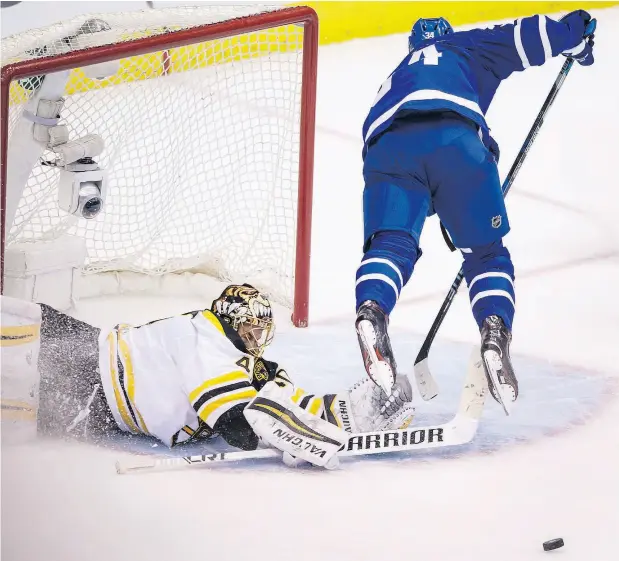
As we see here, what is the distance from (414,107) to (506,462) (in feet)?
1.92

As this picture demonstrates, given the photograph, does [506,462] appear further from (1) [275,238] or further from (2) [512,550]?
(1) [275,238]

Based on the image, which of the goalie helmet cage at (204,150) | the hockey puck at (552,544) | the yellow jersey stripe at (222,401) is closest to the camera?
the hockey puck at (552,544)

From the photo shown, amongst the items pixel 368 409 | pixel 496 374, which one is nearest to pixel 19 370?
pixel 368 409

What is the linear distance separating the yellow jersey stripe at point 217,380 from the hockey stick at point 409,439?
10 cm

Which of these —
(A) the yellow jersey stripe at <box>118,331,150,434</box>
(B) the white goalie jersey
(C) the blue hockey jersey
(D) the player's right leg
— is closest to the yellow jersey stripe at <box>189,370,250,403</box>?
(B) the white goalie jersey

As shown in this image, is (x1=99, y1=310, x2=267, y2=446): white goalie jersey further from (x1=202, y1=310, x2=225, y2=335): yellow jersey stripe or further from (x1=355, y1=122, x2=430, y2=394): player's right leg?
(x1=355, y1=122, x2=430, y2=394): player's right leg

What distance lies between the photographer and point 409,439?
1980 mm

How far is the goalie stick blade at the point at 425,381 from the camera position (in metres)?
2.03

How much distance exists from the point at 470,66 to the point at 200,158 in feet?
2.07

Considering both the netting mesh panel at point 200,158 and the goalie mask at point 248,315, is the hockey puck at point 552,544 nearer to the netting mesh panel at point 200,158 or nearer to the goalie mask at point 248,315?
the goalie mask at point 248,315

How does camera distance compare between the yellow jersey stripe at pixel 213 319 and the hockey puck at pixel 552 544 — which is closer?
the hockey puck at pixel 552 544

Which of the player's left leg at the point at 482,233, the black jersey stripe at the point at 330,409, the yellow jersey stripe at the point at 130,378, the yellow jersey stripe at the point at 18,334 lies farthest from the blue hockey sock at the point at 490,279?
the yellow jersey stripe at the point at 18,334

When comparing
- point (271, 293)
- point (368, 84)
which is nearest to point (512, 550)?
point (271, 293)

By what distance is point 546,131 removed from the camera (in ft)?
8.21
